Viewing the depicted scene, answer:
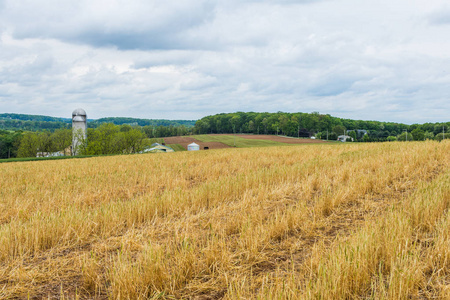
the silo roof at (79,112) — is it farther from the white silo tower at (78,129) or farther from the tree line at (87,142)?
the tree line at (87,142)

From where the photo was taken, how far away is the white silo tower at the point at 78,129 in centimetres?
6569

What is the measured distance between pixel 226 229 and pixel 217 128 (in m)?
187

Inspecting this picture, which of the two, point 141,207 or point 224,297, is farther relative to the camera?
point 141,207

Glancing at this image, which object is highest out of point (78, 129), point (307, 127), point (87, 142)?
point (307, 127)

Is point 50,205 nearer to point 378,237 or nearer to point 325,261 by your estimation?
point 325,261

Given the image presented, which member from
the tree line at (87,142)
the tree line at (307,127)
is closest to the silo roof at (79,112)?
the tree line at (87,142)

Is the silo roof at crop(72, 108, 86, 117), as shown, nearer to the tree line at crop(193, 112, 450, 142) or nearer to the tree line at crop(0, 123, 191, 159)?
the tree line at crop(0, 123, 191, 159)

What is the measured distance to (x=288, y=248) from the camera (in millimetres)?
4250

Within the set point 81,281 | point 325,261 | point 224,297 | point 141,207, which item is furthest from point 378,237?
point 141,207

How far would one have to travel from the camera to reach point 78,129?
66.1 m

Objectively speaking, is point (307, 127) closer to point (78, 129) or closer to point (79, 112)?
point (79, 112)

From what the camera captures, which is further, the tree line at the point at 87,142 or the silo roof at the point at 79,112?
the tree line at the point at 87,142

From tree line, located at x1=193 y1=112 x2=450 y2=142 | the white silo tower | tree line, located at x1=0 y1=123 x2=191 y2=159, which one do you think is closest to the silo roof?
the white silo tower

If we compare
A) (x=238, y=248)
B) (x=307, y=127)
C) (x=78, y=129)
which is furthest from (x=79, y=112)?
(x=307, y=127)
